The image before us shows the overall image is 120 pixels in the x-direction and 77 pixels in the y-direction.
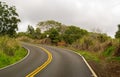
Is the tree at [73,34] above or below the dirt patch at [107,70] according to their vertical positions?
above

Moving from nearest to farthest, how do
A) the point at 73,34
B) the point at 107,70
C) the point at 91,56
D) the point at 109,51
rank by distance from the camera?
the point at 107,70 → the point at 109,51 → the point at 91,56 → the point at 73,34

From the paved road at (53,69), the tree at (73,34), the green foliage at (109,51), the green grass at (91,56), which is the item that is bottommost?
the paved road at (53,69)

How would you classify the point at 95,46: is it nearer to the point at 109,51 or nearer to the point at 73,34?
the point at 109,51

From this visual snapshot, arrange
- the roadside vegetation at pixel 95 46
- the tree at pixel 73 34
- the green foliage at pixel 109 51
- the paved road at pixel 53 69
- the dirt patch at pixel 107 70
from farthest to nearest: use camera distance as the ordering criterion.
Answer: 1. the tree at pixel 73 34
2. the green foliage at pixel 109 51
3. the roadside vegetation at pixel 95 46
4. the dirt patch at pixel 107 70
5. the paved road at pixel 53 69

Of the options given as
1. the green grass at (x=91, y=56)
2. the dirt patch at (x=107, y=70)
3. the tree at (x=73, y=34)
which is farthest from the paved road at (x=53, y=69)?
the tree at (x=73, y=34)

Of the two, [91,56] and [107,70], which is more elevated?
[91,56]

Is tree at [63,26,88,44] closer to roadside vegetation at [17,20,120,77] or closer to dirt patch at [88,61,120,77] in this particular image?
roadside vegetation at [17,20,120,77]

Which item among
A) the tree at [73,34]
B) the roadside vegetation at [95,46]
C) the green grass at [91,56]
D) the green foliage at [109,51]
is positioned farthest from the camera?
the tree at [73,34]

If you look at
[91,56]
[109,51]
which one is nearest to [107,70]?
[109,51]

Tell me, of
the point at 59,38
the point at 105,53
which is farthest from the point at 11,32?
the point at 59,38

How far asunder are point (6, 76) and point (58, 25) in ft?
288

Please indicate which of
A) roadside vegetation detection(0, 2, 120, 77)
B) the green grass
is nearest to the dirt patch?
roadside vegetation detection(0, 2, 120, 77)

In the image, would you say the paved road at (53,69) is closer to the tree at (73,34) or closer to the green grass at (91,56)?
the green grass at (91,56)

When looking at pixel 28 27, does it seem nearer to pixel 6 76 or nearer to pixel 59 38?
pixel 59 38
